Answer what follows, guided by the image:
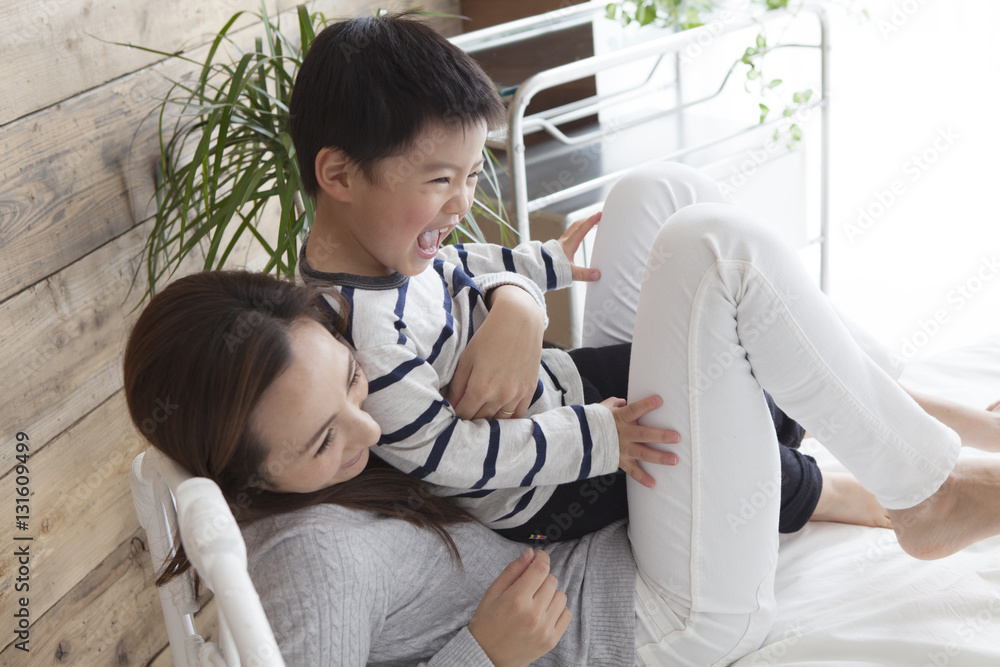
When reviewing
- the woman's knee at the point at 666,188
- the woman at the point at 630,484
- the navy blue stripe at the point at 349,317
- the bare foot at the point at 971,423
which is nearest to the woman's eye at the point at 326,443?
the woman at the point at 630,484

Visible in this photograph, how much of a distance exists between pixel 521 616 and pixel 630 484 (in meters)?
0.21

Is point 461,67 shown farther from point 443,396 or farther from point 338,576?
point 338,576

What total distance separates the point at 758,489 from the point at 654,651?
0.21 meters

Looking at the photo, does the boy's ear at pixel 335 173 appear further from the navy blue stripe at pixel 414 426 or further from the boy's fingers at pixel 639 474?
the boy's fingers at pixel 639 474

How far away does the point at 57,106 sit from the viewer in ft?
3.80

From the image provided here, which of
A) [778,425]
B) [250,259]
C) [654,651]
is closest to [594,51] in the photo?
[250,259]

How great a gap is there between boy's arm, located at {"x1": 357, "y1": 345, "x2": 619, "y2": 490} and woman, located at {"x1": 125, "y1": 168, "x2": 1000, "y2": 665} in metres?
0.04

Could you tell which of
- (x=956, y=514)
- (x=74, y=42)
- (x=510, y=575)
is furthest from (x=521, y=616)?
(x=74, y=42)

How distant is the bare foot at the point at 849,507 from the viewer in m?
1.11

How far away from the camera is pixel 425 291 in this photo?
3.26ft

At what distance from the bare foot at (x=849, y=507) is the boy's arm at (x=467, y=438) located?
36cm

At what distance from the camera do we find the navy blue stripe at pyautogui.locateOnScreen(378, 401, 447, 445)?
0.87 meters

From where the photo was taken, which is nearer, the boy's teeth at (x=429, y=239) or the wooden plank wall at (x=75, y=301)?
the boy's teeth at (x=429, y=239)

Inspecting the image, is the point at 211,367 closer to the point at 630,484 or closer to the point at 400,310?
the point at 400,310
